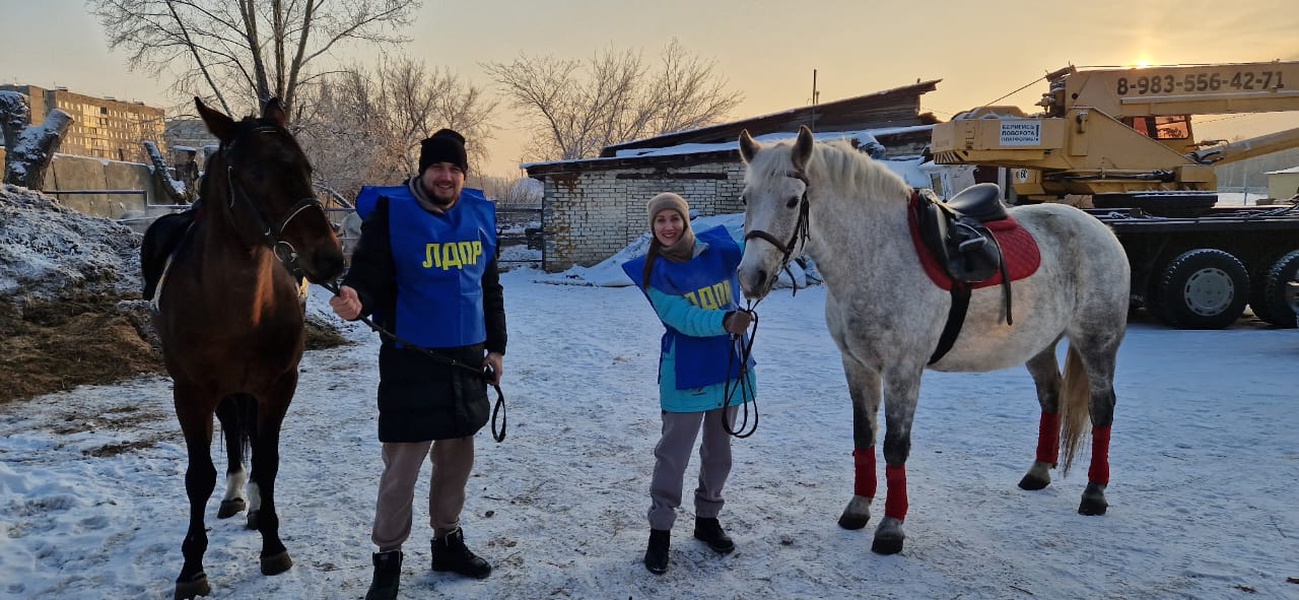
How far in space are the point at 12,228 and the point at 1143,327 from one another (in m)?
13.5

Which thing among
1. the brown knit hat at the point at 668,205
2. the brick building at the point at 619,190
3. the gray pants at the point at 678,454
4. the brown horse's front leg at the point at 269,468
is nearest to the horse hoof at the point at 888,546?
the gray pants at the point at 678,454

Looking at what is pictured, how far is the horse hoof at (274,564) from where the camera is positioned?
2883 mm

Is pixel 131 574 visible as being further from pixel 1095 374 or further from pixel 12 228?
pixel 12 228

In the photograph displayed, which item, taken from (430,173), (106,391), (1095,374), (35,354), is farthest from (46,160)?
(1095,374)

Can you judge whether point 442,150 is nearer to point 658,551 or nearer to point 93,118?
point 658,551

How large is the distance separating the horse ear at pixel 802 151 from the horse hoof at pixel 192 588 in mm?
2919

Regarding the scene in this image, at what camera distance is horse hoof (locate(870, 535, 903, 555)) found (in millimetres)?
3027

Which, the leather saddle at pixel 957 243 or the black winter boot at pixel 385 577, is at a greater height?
the leather saddle at pixel 957 243

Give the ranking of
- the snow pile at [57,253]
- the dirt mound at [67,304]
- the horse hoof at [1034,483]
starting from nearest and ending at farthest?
the horse hoof at [1034,483], the dirt mound at [67,304], the snow pile at [57,253]

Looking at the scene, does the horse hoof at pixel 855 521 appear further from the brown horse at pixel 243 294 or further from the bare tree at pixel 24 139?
the bare tree at pixel 24 139

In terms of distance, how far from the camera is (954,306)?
321 cm

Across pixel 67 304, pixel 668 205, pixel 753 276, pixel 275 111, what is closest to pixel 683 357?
pixel 753 276

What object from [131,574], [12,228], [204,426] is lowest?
[131,574]

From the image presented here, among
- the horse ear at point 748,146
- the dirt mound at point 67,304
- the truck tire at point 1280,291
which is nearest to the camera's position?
the horse ear at point 748,146
